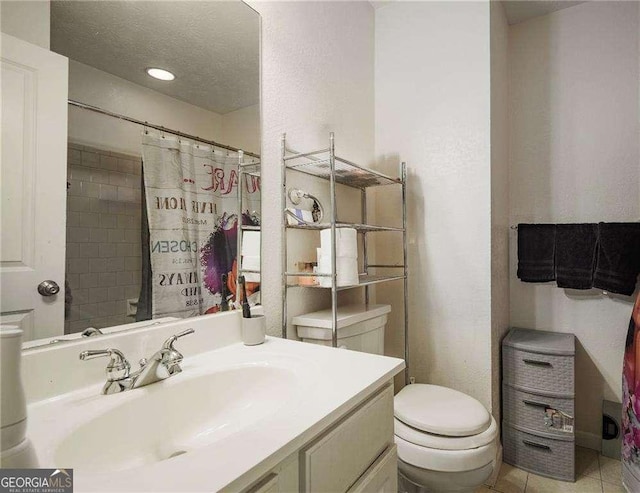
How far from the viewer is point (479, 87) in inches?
66.4

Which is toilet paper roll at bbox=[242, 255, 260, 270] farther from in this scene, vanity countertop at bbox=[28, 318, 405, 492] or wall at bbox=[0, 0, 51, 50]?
wall at bbox=[0, 0, 51, 50]

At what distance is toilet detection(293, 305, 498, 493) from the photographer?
46.2 inches

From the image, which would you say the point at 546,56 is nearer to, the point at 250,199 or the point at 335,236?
the point at 335,236

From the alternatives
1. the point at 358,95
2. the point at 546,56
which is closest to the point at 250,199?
the point at 358,95

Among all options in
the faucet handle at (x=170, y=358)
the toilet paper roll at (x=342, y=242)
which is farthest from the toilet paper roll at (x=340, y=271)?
the faucet handle at (x=170, y=358)

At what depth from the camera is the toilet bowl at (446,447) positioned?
1.17 m

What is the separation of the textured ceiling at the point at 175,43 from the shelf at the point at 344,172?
0.32 meters

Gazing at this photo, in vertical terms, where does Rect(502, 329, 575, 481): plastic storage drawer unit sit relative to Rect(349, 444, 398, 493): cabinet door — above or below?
below

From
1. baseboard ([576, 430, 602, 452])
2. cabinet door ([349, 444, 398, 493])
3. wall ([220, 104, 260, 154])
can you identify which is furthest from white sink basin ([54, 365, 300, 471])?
baseboard ([576, 430, 602, 452])

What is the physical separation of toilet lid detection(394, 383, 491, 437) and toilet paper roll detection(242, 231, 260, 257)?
80cm

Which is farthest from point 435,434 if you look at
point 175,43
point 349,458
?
point 175,43

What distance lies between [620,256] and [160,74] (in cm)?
210

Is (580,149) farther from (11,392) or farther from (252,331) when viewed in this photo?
(11,392)

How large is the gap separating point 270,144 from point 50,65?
67cm
